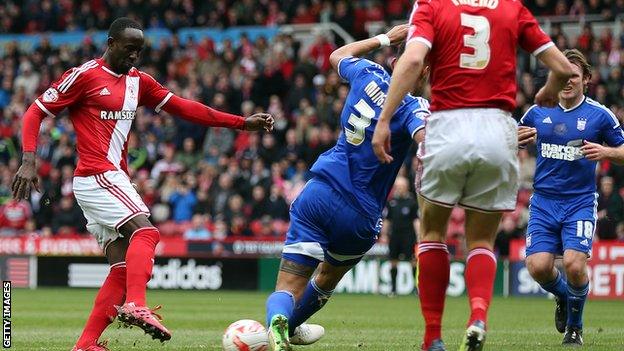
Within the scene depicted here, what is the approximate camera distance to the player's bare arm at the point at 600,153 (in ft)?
32.7

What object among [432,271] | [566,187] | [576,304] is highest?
[566,187]

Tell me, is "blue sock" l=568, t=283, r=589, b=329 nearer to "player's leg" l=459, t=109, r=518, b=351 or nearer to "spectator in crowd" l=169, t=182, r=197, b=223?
"player's leg" l=459, t=109, r=518, b=351

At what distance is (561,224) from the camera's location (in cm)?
1145

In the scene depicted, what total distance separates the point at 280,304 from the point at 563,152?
14.0 feet

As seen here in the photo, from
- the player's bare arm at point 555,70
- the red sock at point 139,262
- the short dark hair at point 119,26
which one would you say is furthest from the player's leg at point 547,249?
the short dark hair at point 119,26

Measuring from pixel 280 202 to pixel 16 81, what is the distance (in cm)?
1081

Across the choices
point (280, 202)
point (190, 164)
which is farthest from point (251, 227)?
point (190, 164)

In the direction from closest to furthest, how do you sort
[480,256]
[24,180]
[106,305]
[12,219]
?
[480,256] < [24,180] < [106,305] < [12,219]

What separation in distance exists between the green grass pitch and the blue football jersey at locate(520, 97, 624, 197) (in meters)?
1.47

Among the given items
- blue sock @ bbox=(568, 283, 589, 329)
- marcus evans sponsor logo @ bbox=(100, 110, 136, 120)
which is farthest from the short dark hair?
blue sock @ bbox=(568, 283, 589, 329)

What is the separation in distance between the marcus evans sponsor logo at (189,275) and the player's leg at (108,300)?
50.7ft

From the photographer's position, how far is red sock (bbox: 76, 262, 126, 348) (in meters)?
9.08

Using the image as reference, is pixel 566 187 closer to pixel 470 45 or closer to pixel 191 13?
pixel 470 45
